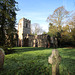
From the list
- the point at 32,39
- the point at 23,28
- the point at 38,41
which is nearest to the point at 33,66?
the point at 38,41

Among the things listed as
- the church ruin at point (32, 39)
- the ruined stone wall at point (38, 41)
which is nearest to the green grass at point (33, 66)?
the church ruin at point (32, 39)

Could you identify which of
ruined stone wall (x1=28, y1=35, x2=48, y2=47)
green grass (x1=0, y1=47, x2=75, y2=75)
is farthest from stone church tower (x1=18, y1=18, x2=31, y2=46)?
green grass (x1=0, y1=47, x2=75, y2=75)

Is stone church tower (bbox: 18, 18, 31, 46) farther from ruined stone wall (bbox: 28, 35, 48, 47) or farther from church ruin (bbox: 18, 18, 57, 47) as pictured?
ruined stone wall (bbox: 28, 35, 48, 47)

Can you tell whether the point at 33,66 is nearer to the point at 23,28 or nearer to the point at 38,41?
the point at 38,41

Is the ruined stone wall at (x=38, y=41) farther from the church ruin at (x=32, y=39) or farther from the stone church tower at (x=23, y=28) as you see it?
the stone church tower at (x=23, y=28)

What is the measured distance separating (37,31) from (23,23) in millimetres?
10298

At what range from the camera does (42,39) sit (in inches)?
1018

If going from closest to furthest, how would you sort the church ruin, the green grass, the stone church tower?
the green grass → the church ruin → the stone church tower

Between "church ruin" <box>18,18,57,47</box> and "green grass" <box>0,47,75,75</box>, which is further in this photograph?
"church ruin" <box>18,18,57,47</box>

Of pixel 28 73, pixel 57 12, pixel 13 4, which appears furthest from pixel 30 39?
pixel 28 73

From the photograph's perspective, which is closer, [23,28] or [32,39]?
[32,39]

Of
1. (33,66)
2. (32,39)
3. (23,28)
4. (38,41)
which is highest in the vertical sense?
(23,28)

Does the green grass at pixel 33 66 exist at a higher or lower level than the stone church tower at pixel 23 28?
lower

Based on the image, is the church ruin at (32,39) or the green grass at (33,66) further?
the church ruin at (32,39)
